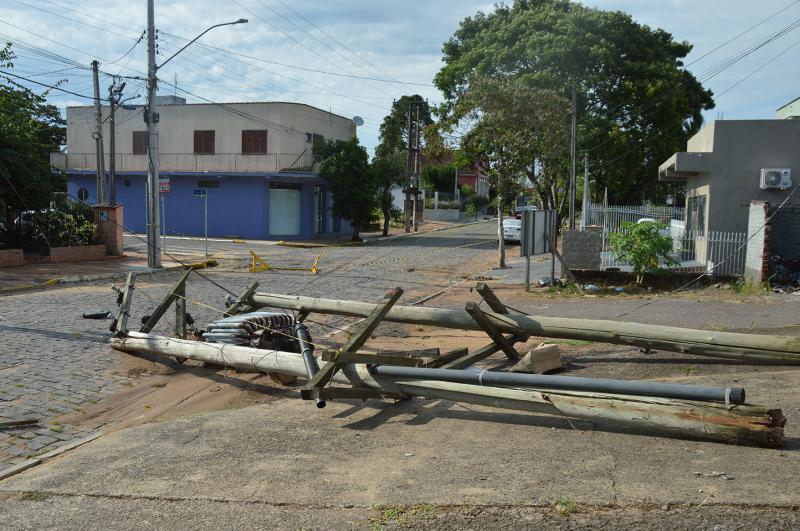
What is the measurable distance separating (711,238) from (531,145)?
28.4 ft

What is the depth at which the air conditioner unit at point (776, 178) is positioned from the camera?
19219 mm

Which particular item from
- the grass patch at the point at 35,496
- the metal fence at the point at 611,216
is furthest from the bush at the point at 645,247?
the grass patch at the point at 35,496

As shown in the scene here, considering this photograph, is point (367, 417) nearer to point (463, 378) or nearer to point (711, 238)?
point (463, 378)

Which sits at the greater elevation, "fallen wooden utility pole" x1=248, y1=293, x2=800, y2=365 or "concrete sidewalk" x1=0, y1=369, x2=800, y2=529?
"fallen wooden utility pole" x1=248, y1=293, x2=800, y2=365

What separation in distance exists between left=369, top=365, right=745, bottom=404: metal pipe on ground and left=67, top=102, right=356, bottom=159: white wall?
35602 mm

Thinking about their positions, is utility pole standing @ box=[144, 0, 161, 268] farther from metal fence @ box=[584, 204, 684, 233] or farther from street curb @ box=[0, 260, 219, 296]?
metal fence @ box=[584, 204, 684, 233]

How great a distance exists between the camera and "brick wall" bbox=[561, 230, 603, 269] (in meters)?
19.4

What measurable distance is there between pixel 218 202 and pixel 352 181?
8.17m

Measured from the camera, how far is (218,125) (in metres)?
42.1

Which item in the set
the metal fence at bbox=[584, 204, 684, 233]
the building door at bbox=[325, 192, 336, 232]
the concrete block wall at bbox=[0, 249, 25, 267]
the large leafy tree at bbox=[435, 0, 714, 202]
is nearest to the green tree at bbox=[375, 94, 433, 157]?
the building door at bbox=[325, 192, 336, 232]

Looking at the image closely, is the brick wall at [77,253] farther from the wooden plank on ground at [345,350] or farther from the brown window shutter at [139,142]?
the wooden plank on ground at [345,350]

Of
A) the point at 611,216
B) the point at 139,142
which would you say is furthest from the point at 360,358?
the point at 139,142

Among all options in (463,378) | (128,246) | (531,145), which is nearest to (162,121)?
(128,246)

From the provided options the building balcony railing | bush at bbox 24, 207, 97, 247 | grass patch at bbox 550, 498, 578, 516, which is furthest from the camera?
the building balcony railing
